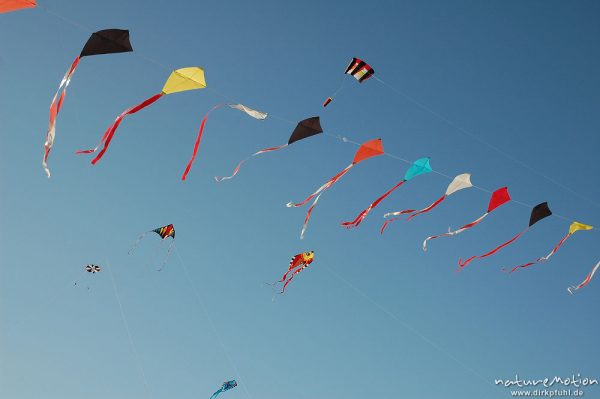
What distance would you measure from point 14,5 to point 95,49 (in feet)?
2.79

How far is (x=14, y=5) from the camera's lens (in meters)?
4.70

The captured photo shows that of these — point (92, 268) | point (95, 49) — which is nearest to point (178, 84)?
point (95, 49)

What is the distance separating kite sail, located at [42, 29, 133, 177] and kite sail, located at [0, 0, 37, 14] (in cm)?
63

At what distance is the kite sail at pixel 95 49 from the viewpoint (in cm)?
507

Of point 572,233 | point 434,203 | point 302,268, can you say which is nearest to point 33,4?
point 434,203

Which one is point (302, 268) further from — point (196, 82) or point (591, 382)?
point (591, 382)

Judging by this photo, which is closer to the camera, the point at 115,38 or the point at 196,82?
the point at 115,38

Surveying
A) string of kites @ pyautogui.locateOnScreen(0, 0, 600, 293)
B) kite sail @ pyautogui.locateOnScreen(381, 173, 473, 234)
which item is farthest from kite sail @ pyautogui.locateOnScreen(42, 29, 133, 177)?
kite sail @ pyautogui.locateOnScreen(381, 173, 473, 234)

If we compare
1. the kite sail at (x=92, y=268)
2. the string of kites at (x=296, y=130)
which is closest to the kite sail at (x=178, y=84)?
the string of kites at (x=296, y=130)

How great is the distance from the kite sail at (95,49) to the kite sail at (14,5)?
2.08ft

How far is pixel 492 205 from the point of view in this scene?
25.8ft

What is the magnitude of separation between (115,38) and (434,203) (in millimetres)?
5707

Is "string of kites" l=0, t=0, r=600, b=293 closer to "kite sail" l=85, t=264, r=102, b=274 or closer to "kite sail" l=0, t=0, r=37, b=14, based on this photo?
"kite sail" l=0, t=0, r=37, b=14

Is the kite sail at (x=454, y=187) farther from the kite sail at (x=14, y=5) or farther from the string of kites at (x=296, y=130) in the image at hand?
the kite sail at (x=14, y=5)
